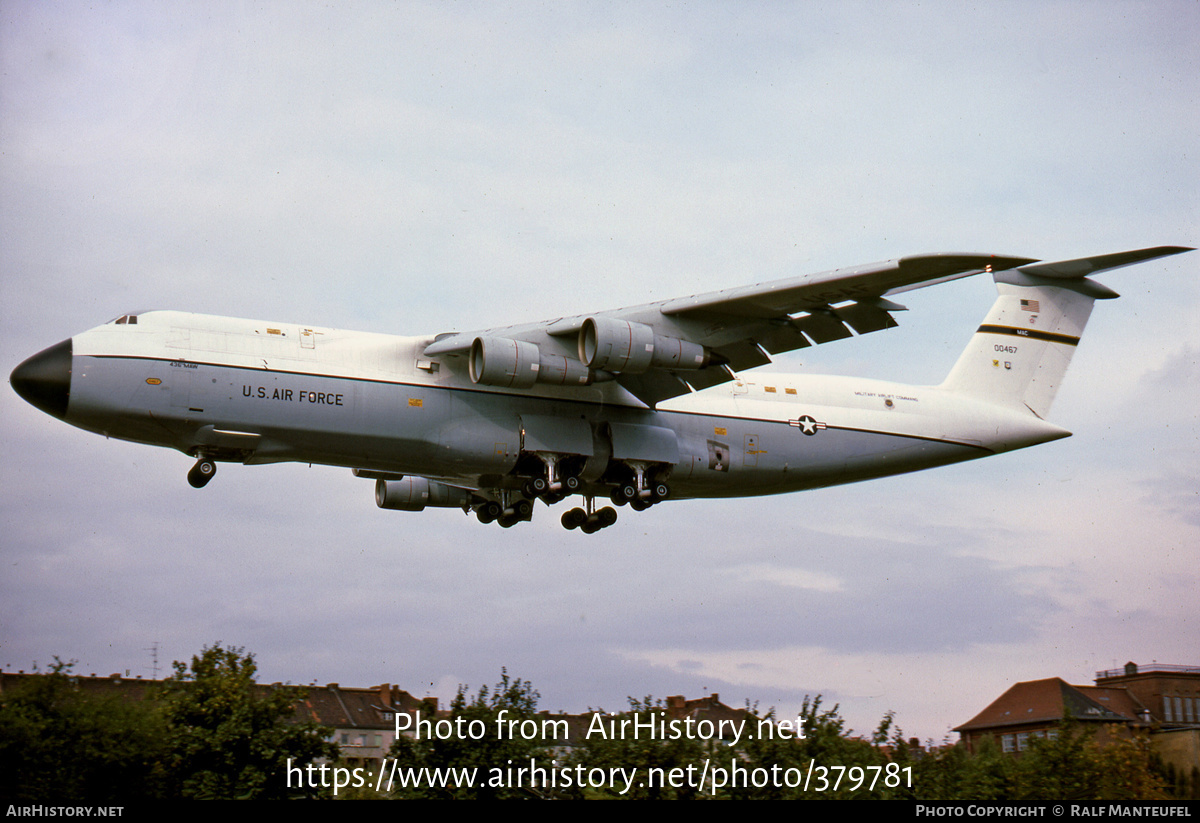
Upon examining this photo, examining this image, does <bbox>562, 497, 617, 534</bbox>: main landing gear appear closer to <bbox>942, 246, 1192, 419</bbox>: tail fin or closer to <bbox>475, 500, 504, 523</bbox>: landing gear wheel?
<bbox>475, 500, 504, 523</bbox>: landing gear wheel

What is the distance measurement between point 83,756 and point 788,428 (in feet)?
52.2

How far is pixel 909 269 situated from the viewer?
1850 centimetres

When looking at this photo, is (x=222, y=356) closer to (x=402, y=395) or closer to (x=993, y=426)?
(x=402, y=395)

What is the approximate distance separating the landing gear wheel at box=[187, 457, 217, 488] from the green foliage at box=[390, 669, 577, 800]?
10.5 m

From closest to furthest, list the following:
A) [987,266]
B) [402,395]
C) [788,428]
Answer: [987,266] < [402,395] < [788,428]

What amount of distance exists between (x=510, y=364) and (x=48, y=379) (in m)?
6.89

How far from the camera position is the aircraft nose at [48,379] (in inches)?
686

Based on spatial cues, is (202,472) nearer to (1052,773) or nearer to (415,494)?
(415,494)

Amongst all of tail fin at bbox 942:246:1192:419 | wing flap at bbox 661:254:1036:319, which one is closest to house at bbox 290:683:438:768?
tail fin at bbox 942:246:1192:419

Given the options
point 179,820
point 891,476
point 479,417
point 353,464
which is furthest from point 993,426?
point 179,820

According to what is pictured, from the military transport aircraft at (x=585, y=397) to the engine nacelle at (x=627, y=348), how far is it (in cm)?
4

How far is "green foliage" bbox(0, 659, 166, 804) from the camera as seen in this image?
23.0m

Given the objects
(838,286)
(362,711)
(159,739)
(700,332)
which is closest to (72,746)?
(159,739)

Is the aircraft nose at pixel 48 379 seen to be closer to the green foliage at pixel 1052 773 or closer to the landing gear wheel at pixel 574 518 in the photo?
the landing gear wheel at pixel 574 518
